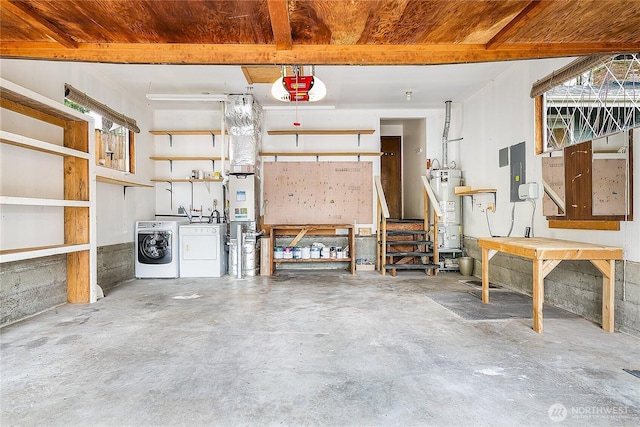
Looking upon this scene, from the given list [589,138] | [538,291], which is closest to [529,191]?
[589,138]

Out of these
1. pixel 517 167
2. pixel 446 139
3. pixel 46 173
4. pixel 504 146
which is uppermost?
pixel 446 139

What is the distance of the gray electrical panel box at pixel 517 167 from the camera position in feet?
14.5

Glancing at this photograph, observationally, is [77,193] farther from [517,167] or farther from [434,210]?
[517,167]

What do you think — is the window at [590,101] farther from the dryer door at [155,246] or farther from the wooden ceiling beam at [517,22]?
the dryer door at [155,246]

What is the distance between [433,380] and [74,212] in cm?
437

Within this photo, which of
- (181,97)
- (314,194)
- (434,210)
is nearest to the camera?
(181,97)

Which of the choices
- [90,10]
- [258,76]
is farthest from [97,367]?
[258,76]

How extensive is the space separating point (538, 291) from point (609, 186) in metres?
1.25

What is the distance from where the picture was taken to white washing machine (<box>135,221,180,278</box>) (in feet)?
18.3

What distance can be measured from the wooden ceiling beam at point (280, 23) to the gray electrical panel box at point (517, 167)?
3.85 metres

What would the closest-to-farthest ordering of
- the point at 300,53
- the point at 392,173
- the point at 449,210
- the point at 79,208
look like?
the point at 300,53 → the point at 79,208 → the point at 449,210 → the point at 392,173

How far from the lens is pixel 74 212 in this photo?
4.00 m

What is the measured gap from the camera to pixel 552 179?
3844 millimetres

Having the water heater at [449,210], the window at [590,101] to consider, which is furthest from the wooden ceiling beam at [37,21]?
the water heater at [449,210]
